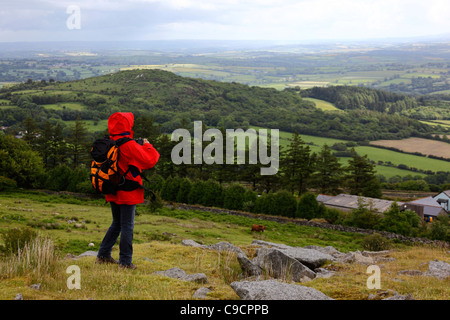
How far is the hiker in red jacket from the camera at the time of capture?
6.50 m

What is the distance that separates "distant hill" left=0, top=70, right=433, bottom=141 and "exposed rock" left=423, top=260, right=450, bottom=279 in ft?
252

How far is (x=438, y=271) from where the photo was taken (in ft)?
26.9

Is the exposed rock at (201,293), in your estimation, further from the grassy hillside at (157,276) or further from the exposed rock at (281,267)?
the exposed rock at (281,267)

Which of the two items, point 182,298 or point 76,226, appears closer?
point 182,298

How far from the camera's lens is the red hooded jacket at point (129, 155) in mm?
6473

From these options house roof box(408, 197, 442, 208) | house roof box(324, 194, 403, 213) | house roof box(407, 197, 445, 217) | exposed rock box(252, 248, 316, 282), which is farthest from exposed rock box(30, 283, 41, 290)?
house roof box(408, 197, 442, 208)

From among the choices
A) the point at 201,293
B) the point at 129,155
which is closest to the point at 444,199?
the point at 201,293

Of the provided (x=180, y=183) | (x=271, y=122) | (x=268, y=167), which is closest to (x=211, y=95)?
(x=271, y=122)

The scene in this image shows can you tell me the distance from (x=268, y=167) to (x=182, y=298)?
43.8m

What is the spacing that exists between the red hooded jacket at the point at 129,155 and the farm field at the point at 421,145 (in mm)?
88612

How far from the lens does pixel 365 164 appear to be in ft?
152

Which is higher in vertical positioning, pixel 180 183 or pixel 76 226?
pixel 76 226

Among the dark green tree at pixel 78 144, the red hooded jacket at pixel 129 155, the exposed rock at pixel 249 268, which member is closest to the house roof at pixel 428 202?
the dark green tree at pixel 78 144

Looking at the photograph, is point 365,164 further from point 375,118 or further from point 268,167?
point 375,118
